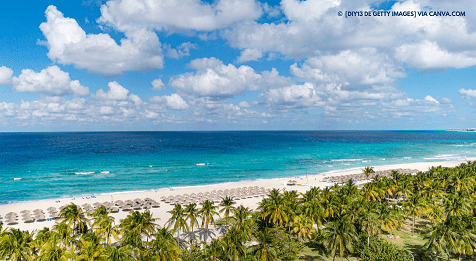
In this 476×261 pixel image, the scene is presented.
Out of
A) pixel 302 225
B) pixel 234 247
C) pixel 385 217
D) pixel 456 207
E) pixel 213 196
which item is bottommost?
pixel 213 196

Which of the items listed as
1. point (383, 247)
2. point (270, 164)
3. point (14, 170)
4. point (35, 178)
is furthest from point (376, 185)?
point (14, 170)

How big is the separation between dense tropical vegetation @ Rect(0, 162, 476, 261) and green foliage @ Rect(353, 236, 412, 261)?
0.45 feet

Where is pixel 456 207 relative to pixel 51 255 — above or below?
below

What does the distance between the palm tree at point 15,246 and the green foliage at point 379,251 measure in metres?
42.8

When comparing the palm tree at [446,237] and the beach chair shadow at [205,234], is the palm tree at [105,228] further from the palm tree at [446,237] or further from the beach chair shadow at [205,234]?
the palm tree at [446,237]

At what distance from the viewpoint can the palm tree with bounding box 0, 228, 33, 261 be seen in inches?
1007

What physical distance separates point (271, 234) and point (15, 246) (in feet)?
109

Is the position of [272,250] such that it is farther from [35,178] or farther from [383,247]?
[35,178]

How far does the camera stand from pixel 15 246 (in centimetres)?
2616

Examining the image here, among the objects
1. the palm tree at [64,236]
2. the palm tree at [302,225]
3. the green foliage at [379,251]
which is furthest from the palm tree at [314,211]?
the palm tree at [64,236]

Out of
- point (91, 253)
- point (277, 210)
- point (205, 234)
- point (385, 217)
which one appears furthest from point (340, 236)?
point (91, 253)

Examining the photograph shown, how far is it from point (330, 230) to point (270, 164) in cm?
8802

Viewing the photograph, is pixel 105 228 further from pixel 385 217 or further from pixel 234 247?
pixel 385 217

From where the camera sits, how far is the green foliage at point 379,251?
1463 inches
